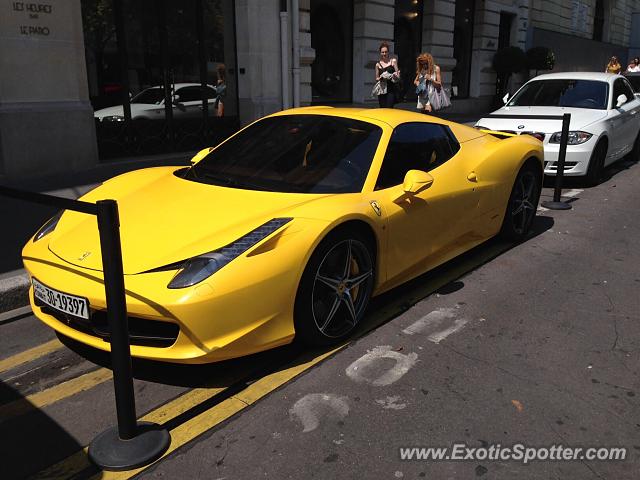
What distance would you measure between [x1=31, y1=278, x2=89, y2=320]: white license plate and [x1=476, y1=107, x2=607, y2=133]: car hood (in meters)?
6.94

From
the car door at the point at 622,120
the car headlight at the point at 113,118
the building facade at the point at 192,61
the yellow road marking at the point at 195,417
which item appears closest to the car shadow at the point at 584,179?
the car door at the point at 622,120

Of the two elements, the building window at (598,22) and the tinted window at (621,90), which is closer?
the tinted window at (621,90)

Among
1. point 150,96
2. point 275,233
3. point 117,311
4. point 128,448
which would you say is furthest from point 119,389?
point 150,96

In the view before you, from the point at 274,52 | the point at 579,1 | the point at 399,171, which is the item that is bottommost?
the point at 399,171

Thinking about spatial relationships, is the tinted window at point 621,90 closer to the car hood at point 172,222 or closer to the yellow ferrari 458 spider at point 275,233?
the yellow ferrari 458 spider at point 275,233

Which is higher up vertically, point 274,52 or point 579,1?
point 579,1

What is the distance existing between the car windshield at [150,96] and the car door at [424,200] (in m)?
7.36

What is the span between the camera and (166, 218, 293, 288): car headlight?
2.84 m

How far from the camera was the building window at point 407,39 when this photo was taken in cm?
1795

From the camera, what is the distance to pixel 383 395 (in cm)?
305

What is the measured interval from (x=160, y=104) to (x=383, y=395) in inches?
365

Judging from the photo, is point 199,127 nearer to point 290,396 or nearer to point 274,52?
point 274,52

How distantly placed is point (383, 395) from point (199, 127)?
31.5 ft

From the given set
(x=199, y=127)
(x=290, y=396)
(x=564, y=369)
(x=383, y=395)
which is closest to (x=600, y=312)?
(x=564, y=369)
